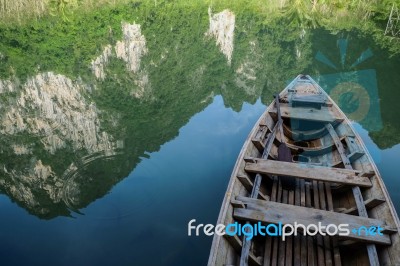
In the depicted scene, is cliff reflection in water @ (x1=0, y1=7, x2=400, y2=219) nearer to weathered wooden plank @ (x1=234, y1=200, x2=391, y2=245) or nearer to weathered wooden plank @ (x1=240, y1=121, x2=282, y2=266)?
weathered wooden plank @ (x1=240, y1=121, x2=282, y2=266)

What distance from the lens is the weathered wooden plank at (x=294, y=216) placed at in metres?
4.22

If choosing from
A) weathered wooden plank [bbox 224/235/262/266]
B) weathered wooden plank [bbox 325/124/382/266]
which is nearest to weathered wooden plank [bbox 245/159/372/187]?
weathered wooden plank [bbox 325/124/382/266]

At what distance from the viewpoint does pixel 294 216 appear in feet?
14.4

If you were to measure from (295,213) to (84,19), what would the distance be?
2485 centimetres

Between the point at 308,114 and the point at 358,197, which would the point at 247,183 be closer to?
the point at 358,197

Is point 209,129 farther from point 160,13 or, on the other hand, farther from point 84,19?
point 160,13

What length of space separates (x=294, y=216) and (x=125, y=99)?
32.1ft

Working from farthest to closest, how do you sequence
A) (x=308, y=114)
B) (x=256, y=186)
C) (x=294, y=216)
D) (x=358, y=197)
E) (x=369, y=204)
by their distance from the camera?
(x=308, y=114)
(x=256, y=186)
(x=358, y=197)
(x=369, y=204)
(x=294, y=216)

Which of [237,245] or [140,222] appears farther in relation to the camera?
[140,222]

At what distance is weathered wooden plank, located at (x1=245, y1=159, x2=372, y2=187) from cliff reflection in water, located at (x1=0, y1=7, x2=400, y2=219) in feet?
12.0

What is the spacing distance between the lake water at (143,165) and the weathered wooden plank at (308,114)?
5.80ft

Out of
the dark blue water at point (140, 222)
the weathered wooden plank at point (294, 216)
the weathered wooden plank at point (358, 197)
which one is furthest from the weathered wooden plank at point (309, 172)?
the dark blue water at point (140, 222)

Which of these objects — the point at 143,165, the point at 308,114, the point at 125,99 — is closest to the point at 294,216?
the point at 308,114

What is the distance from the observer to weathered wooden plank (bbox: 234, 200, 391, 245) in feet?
13.8
